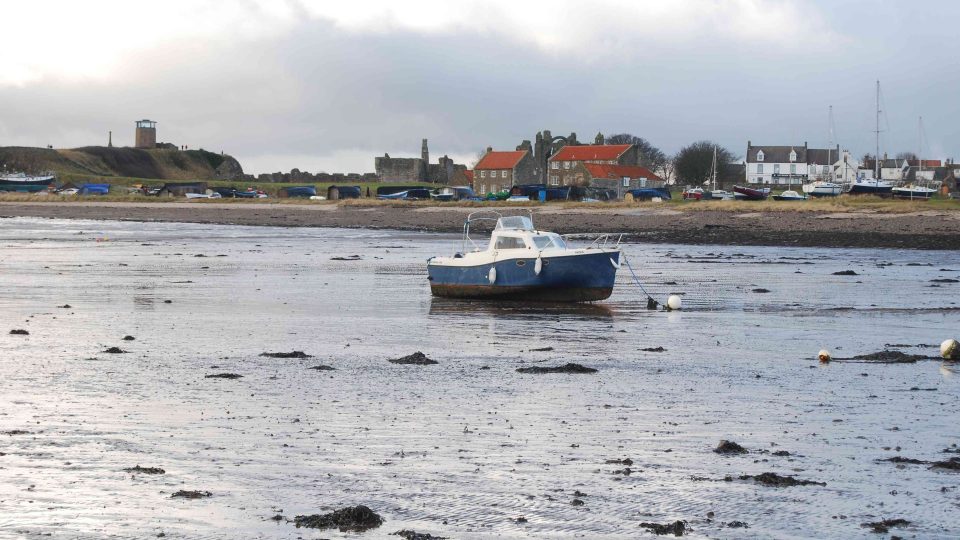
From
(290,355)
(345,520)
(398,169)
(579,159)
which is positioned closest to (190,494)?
(345,520)

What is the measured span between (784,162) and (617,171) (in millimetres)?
41604

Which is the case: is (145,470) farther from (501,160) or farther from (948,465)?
(501,160)

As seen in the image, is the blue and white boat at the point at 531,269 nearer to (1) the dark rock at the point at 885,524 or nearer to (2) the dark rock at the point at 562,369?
(2) the dark rock at the point at 562,369

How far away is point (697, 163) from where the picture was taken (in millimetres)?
141125

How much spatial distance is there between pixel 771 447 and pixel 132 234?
50818mm

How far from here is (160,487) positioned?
33.9 feet

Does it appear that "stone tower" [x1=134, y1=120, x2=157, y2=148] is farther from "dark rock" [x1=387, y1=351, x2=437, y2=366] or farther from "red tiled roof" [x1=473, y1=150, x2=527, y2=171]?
"dark rock" [x1=387, y1=351, x2=437, y2=366]

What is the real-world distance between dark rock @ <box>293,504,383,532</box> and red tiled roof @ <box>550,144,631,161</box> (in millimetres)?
126459

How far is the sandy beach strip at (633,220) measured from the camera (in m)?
51.9

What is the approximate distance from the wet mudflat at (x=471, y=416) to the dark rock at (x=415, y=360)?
11.6 inches

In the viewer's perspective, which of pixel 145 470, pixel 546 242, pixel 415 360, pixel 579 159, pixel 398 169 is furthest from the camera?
pixel 398 169

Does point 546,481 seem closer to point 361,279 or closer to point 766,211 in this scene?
point 361,279

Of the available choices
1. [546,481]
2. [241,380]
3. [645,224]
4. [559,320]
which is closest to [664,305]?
[559,320]

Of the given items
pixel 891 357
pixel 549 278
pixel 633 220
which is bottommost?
pixel 891 357
